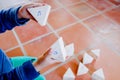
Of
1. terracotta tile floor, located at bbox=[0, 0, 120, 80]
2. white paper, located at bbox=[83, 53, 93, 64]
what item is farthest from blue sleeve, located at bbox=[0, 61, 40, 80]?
white paper, located at bbox=[83, 53, 93, 64]

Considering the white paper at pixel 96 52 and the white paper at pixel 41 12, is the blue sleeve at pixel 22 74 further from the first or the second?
the white paper at pixel 96 52

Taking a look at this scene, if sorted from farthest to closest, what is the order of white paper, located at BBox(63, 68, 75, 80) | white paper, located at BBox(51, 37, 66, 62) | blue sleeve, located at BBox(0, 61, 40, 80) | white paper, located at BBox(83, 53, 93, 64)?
white paper, located at BBox(83, 53, 93, 64), white paper, located at BBox(63, 68, 75, 80), white paper, located at BBox(51, 37, 66, 62), blue sleeve, located at BBox(0, 61, 40, 80)

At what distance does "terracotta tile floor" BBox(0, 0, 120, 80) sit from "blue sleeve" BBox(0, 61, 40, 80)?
481 millimetres

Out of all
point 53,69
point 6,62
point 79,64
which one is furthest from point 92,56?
point 6,62

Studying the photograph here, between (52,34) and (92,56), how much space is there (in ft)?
1.30

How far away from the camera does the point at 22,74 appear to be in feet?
2.29

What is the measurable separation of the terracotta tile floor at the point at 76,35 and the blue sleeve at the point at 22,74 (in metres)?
0.48

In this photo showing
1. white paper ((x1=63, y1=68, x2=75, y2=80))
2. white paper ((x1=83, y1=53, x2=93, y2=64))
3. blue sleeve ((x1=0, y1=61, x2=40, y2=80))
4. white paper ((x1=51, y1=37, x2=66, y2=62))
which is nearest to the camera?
blue sleeve ((x1=0, y1=61, x2=40, y2=80))

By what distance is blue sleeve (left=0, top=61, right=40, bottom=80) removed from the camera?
27.2 inches

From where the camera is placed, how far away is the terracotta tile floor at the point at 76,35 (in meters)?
1.26

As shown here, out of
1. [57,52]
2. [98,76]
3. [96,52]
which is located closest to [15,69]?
[57,52]

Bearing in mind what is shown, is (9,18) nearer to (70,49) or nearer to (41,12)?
(41,12)

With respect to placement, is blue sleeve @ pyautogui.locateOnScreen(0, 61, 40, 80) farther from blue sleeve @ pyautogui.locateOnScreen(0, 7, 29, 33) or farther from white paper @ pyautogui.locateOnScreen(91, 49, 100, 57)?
white paper @ pyautogui.locateOnScreen(91, 49, 100, 57)

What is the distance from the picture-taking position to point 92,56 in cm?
133
